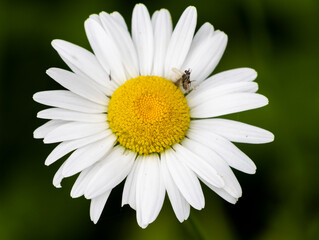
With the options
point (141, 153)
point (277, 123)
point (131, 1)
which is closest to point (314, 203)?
A: point (277, 123)

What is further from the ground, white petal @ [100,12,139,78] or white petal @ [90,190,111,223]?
white petal @ [100,12,139,78]

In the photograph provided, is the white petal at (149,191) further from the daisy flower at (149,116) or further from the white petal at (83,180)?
the white petal at (83,180)

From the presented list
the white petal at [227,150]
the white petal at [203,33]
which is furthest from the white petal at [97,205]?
the white petal at [203,33]

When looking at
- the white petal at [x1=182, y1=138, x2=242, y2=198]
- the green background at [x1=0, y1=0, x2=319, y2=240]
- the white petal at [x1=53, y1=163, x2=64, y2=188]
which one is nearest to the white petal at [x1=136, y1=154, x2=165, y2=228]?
the white petal at [x1=182, y1=138, x2=242, y2=198]

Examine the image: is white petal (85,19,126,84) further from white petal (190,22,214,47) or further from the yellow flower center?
white petal (190,22,214,47)

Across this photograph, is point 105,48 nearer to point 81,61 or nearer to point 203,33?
point 81,61

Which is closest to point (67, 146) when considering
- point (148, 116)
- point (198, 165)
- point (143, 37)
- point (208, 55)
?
point (148, 116)
